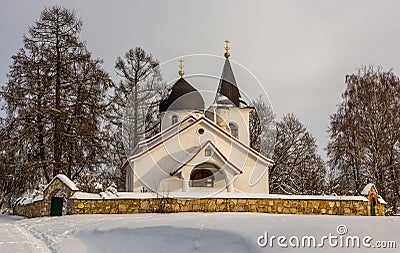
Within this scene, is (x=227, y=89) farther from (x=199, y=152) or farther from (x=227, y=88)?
(x=199, y=152)

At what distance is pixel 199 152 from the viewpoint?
Answer: 21.5 m

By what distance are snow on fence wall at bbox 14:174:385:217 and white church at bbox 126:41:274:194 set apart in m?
5.31

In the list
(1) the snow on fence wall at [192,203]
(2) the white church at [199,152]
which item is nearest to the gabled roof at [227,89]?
(2) the white church at [199,152]

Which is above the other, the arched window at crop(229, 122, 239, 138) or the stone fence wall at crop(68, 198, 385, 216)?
the arched window at crop(229, 122, 239, 138)

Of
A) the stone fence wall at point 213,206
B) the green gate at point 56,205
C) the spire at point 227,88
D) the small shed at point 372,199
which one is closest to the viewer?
the stone fence wall at point 213,206

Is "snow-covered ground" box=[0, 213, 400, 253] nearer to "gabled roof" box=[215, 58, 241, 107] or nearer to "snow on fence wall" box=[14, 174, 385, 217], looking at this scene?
"snow on fence wall" box=[14, 174, 385, 217]

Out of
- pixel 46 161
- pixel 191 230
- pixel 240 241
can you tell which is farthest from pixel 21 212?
pixel 240 241

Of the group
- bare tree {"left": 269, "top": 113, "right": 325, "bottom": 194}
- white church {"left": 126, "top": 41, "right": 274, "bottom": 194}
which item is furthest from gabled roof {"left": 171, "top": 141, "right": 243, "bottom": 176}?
bare tree {"left": 269, "top": 113, "right": 325, "bottom": 194}

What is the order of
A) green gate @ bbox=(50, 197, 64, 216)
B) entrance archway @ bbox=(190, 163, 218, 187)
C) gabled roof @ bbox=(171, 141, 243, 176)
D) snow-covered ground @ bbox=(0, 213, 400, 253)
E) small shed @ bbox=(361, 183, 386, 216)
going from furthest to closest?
entrance archway @ bbox=(190, 163, 218, 187)
gabled roof @ bbox=(171, 141, 243, 176)
small shed @ bbox=(361, 183, 386, 216)
green gate @ bbox=(50, 197, 64, 216)
snow-covered ground @ bbox=(0, 213, 400, 253)

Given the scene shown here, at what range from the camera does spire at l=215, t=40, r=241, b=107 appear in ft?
91.1

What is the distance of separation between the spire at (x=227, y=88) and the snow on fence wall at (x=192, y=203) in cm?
1219

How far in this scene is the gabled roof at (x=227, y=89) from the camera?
2778 cm

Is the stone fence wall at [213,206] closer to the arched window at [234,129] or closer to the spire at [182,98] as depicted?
the arched window at [234,129]

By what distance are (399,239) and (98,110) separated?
66.0ft
